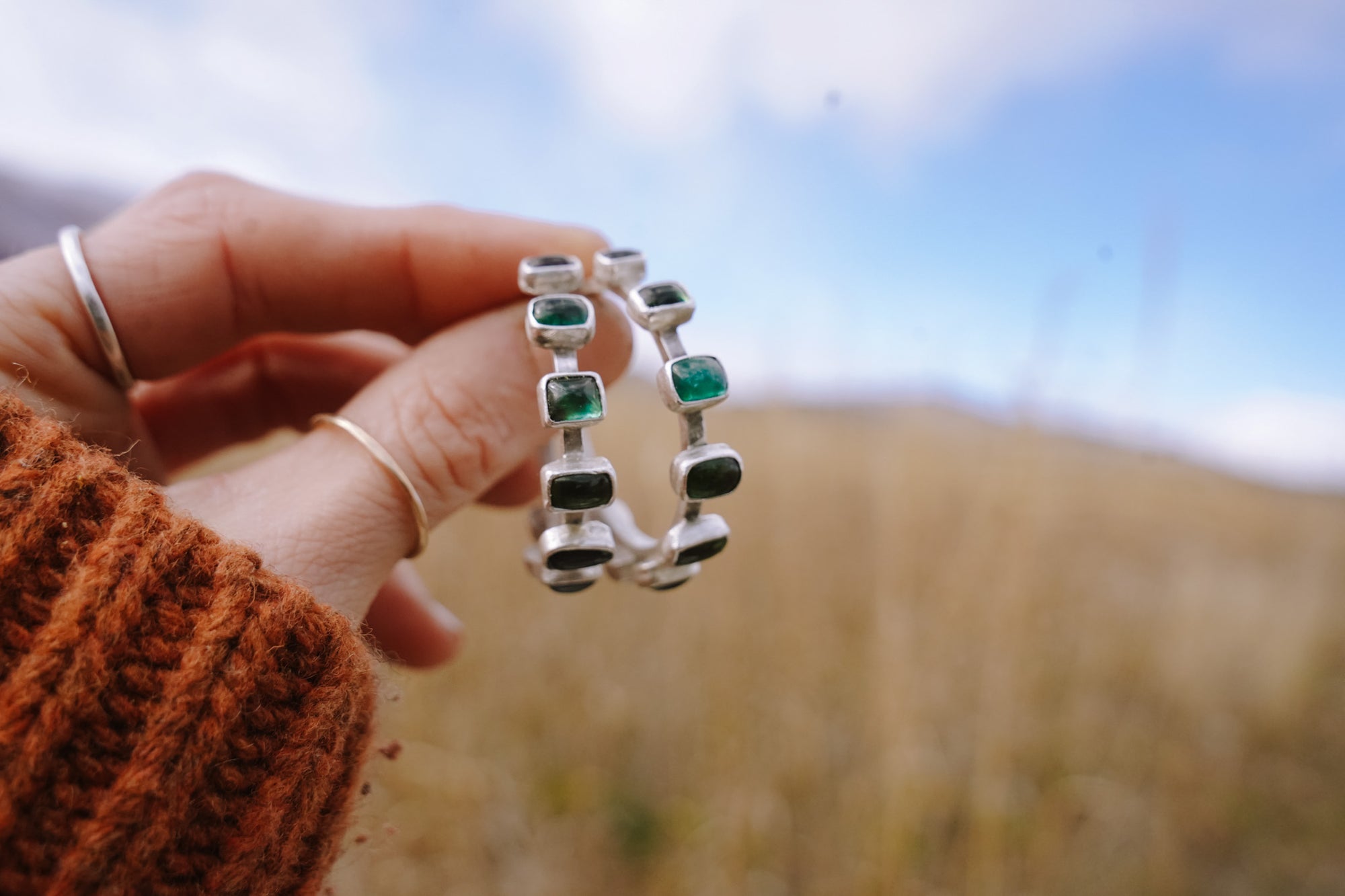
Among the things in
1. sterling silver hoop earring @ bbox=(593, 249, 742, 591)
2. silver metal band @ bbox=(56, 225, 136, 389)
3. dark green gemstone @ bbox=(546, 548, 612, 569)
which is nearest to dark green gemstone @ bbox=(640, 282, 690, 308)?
sterling silver hoop earring @ bbox=(593, 249, 742, 591)

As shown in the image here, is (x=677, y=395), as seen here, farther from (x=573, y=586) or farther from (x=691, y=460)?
(x=573, y=586)

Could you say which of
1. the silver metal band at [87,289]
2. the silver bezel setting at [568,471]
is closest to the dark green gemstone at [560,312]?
the silver bezel setting at [568,471]

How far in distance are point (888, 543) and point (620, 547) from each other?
80 centimetres

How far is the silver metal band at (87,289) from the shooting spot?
658 millimetres

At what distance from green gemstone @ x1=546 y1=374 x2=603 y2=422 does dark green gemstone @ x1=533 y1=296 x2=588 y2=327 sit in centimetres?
6

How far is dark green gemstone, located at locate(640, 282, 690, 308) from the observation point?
61 centimetres

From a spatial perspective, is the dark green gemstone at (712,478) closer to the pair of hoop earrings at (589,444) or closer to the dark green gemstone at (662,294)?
the pair of hoop earrings at (589,444)

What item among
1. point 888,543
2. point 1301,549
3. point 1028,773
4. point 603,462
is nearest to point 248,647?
point 603,462

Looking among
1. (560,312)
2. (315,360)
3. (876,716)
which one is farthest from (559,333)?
(876,716)

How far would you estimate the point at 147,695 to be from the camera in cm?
42

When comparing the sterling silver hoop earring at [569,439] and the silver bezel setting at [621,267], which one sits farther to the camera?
the silver bezel setting at [621,267]

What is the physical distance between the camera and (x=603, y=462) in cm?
55

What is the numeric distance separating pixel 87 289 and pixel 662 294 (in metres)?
0.52

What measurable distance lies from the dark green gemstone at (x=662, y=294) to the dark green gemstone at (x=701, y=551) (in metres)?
0.20
